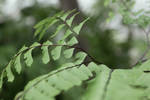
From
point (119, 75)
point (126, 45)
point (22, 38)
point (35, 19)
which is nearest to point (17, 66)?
point (119, 75)

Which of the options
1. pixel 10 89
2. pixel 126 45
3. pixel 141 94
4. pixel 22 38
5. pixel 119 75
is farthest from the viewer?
pixel 126 45

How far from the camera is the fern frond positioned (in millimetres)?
470

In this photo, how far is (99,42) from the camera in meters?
3.27

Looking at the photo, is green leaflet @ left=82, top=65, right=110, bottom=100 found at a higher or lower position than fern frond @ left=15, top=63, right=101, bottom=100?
lower

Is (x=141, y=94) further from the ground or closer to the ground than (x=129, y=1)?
closer to the ground

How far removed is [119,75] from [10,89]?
166 centimetres

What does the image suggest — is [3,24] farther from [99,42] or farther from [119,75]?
[119,75]

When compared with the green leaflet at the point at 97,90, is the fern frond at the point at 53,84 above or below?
above

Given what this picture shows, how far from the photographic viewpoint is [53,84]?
1.65ft

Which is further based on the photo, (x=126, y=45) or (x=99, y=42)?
(x=126, y=45)

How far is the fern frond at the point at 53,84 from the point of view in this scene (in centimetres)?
47

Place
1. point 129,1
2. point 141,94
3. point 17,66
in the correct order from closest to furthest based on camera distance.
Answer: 1. point 141,94
2. point 17,66
3. point 129,1

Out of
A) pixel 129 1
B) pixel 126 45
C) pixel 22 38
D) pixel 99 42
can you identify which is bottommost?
pixel 126 45

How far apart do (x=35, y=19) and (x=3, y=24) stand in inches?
18.3
